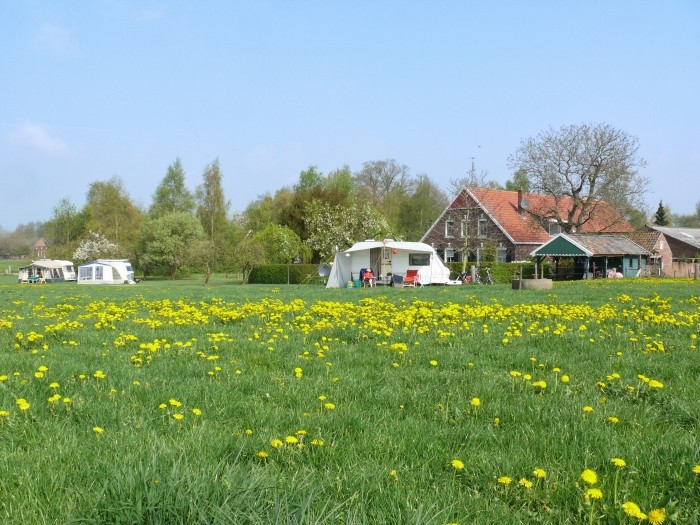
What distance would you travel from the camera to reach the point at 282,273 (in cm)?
4662

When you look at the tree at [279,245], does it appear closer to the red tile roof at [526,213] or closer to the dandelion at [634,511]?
the red tile roof at [526,213]

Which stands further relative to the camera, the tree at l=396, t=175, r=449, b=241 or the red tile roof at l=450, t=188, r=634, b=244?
the tree at l=396, t=175, r=449, b=241

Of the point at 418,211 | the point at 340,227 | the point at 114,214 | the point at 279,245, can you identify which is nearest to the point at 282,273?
the point at 279,245

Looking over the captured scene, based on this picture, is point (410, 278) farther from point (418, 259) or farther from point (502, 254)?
point (502, 254)

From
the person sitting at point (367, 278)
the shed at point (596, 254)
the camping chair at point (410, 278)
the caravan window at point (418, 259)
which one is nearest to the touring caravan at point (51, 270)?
the person sitting at point (367, 278)

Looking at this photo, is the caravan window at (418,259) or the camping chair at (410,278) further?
the caravan window at (418,259)

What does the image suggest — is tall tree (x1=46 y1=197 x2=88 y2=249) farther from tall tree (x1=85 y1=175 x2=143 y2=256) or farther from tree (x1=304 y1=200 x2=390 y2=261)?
tree (x1=304 y1=200 x2=390 y2=261)

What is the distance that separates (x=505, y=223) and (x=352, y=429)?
51395 mm

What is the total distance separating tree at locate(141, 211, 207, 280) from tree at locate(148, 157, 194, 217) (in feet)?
49.1

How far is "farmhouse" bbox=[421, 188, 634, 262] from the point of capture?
51.3 metres

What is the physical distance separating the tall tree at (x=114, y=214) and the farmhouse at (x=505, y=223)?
38.3 meters

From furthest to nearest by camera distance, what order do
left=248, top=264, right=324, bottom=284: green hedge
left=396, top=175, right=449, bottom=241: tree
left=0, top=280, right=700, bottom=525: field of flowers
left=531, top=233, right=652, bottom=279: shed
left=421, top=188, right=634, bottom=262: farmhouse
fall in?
left=396, top=175, right=449, bottom=241: tree → left=421, top=188, right=634, bottom=262: farmhouse → left=248, top=264, right=324, bottom=284: green hedge → left=531, top=233, right=652, bottom=279: shed → left=0, top=280, right=700, bottom=525: field of flowers

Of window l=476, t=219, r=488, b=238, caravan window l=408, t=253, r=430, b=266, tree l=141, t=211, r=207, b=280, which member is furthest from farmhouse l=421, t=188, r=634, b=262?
tree l=141, t=211, r=207, b=280

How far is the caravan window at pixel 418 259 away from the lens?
3269cm
